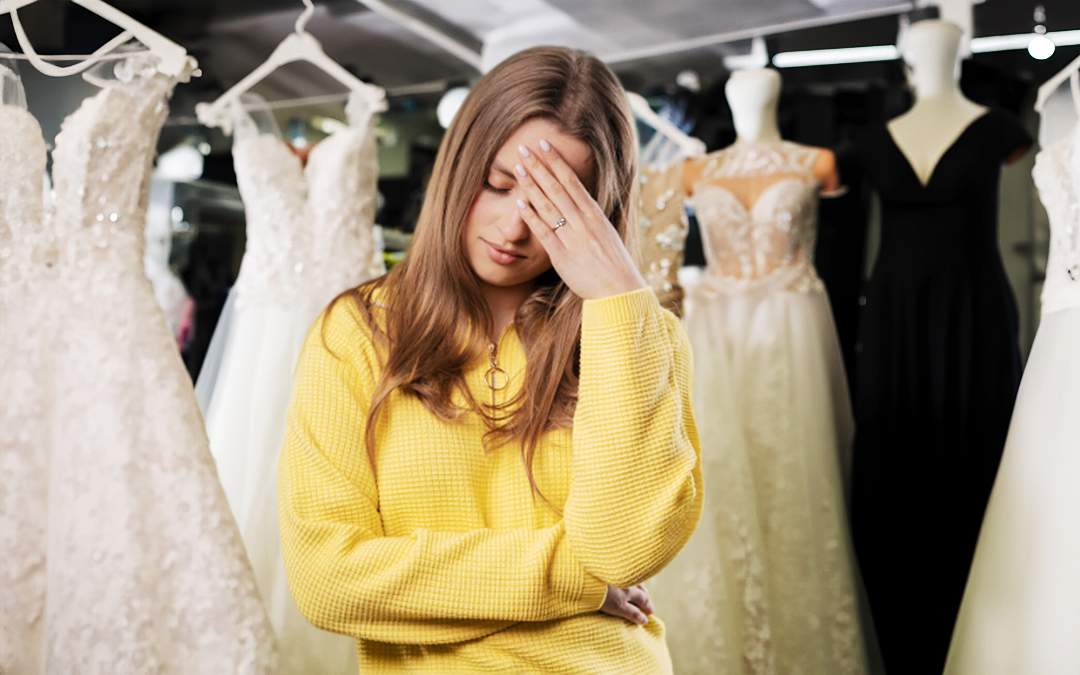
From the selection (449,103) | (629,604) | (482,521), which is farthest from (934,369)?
(449,103)

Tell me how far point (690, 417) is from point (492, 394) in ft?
0.80

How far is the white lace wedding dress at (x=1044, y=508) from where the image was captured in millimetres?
1558

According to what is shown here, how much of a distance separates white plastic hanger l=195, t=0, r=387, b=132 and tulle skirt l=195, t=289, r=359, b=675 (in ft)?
1.27

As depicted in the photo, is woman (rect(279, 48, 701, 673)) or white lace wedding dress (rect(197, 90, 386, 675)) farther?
white lace wedding dress (rect(197, 90, 386, 675))

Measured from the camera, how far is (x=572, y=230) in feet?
3.76

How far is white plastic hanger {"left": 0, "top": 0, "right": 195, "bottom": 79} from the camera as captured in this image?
143 cm

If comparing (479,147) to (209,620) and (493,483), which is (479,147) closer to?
(493,483)

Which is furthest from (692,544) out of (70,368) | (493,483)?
(70,368)

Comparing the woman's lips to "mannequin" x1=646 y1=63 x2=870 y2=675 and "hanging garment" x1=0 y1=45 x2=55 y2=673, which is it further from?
"mannequin" x1=646 y1=63 x2=870 y2=675

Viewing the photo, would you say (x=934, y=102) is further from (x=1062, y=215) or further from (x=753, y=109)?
(x=1062, y=215)

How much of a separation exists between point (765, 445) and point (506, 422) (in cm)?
111

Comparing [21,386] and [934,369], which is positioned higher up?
[934,369]

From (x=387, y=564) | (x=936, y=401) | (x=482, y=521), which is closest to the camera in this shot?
(x=387, y=564)

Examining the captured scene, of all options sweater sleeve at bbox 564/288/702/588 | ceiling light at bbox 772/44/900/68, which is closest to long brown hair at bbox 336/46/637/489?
sweater sleeve at bbox 564/288/702/588
